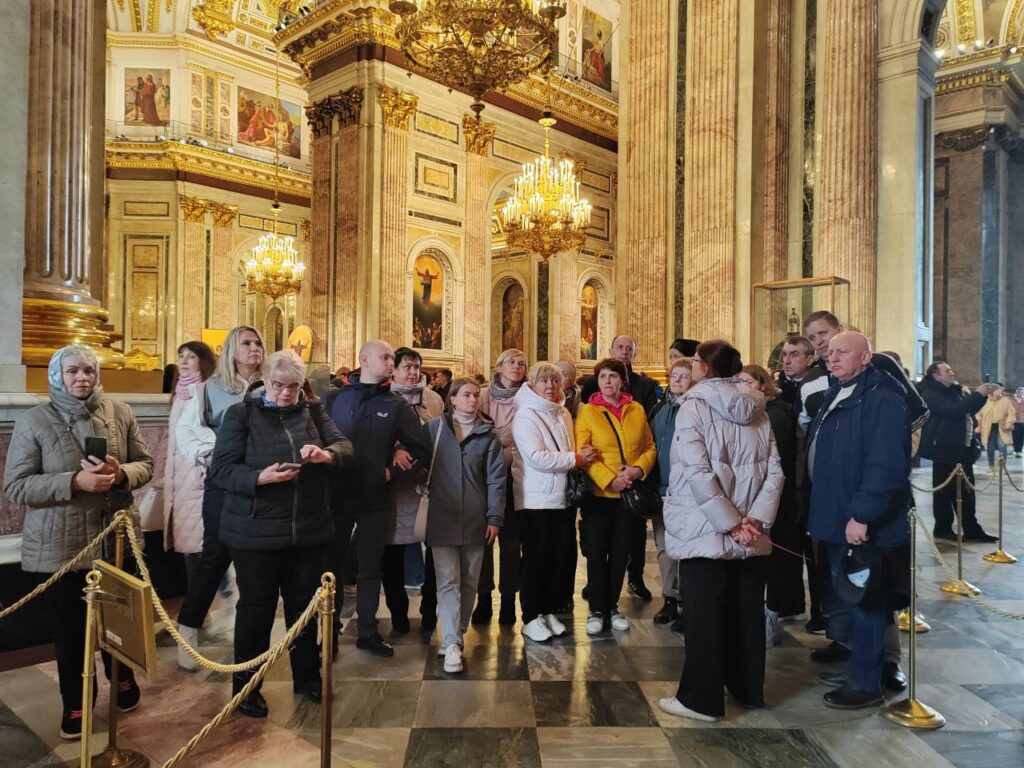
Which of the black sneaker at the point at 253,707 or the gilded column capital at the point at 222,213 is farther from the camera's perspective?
the gilded column capital at the point at 222,213

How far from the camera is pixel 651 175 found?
378 inches

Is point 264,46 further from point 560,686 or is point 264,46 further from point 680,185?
A: point 560,686

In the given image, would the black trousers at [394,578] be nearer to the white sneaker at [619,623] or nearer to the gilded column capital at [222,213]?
the white sneaker at [619,623]

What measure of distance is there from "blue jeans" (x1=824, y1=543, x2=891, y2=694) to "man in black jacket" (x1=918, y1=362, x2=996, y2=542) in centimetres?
473

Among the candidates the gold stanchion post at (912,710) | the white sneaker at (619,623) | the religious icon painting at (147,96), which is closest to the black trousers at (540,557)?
the white sneaker at (619,623)

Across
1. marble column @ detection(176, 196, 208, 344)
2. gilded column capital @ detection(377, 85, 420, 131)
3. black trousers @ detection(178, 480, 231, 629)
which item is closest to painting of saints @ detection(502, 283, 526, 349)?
gilded column capital @ detection(377, 85, 420, 131)

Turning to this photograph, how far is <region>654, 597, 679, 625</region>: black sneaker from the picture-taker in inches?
190

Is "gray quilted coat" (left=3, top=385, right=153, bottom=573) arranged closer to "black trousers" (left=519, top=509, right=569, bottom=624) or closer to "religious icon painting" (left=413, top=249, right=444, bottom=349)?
"black trousers" (left=519, top=509, right=569, bottom=624)

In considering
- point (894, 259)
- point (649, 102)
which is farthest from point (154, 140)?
point (894, 259)

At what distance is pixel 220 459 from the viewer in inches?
130

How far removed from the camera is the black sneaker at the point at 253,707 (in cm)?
338

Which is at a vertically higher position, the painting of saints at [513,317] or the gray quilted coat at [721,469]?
the painting of saints at [513,317]

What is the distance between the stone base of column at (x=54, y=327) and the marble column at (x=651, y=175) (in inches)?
248

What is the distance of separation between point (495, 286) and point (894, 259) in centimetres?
1335
